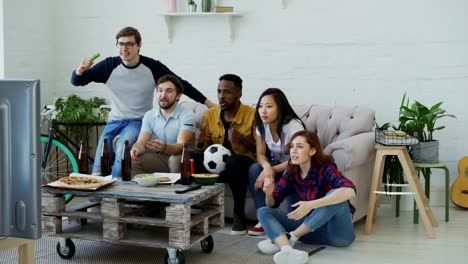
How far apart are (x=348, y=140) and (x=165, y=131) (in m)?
1.16

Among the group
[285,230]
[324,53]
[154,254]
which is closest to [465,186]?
[324,53]

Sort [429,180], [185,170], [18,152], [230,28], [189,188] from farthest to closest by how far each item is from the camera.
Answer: [230,28] < [429,180] < [185,170] < [189,188] < [18,152]

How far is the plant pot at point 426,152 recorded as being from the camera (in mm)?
4688

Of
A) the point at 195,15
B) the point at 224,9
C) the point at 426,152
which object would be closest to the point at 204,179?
the point at 426,152

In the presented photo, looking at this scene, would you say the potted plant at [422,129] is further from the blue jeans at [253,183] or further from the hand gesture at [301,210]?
the hand gesture at [301,210]

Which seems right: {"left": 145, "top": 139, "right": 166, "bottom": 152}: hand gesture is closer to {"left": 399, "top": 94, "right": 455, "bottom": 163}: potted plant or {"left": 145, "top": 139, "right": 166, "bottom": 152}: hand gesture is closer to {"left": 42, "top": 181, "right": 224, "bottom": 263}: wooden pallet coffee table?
{"left": 42, "top": 181, "right": 224, "bottom": 263}: wooden pallet coffee table

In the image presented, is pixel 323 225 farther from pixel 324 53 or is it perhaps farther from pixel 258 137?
pixel 324 53

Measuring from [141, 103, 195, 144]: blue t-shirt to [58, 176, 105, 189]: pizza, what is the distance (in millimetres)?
793

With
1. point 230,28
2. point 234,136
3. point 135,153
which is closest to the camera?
point 135,153

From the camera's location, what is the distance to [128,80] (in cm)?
477

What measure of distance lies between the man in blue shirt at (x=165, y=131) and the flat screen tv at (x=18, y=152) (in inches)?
125

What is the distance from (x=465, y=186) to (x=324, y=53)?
57.3 inches

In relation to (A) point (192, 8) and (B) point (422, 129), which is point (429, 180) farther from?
(A) point (192, 8)

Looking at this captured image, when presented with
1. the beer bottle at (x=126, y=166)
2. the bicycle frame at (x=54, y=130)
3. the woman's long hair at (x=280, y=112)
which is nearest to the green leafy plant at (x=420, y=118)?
the woman's long hair at (x=280, y=112)
